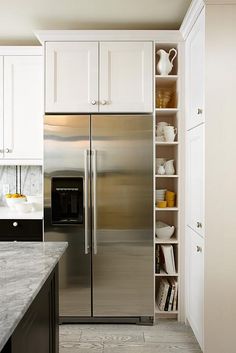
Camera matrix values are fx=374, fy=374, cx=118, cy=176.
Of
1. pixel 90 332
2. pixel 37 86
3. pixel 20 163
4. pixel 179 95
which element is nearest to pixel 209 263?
pixel 90 332

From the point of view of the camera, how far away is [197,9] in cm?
260

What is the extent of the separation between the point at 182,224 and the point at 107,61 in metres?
1.55

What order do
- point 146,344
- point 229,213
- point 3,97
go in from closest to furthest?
point 229,213, point 146,344, point 3,97

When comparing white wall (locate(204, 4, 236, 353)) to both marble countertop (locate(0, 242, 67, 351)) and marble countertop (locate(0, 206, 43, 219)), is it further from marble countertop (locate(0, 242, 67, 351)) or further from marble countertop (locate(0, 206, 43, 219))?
marble countertop (locate(0, 206, 43, 219))

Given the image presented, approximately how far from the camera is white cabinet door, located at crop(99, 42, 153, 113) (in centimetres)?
322

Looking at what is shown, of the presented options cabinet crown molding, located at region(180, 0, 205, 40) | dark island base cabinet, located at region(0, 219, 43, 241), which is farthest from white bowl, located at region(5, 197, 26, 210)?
cabinet crown molding, located at region(180, 0, 205, 40)

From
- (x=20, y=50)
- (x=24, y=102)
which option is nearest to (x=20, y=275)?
(x=24, y=102)

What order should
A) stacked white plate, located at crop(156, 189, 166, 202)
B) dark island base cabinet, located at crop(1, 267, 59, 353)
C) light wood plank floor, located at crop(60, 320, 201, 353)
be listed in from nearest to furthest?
1. dark island base cabinet, located at crop(1, 267, 59, 353)
2. light wood plank floor, located at crop(60, 320, 201, 353)
3. stacked white plate, located at crop(156, 189, 166, 202)

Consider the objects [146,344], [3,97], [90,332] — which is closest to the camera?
[146,344]

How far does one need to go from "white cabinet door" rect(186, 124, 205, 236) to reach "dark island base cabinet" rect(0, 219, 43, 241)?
1.29m

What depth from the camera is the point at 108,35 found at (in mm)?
3205

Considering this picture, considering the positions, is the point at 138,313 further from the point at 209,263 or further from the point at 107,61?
the point at 107,61

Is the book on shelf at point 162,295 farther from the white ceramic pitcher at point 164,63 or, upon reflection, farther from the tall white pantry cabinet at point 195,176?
the white ceramic pitcher at point 164,63

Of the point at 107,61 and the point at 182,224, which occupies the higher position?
the point at 107,61
